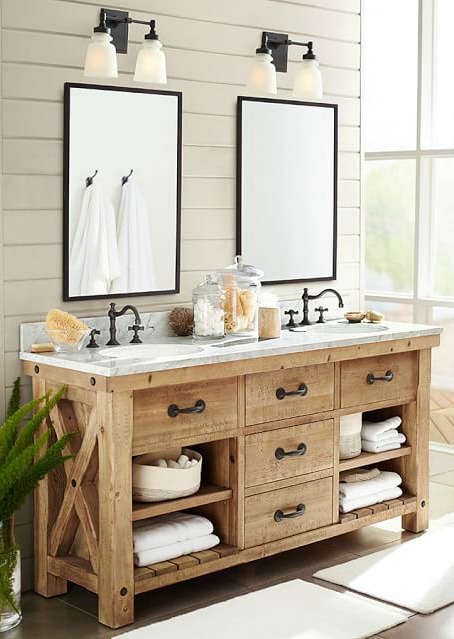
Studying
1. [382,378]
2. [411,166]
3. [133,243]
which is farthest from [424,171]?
[133,243]

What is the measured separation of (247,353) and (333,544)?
3.52ft

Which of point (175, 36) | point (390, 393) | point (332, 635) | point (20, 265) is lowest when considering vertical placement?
point (332, 635)

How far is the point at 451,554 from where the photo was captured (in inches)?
159

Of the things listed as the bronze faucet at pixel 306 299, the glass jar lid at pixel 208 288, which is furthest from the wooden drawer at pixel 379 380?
the glass jar lid at pixel 208 288

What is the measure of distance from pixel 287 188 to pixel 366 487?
133 cm

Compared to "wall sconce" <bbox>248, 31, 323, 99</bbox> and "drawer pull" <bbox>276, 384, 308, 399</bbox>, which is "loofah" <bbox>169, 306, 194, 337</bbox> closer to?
"drawer pull" <bbox>276, 384, 308, 399</bbox>

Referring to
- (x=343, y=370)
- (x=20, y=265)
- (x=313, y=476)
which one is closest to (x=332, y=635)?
(x=313, y=476)

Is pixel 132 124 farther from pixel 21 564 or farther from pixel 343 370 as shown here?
pixel 21 564

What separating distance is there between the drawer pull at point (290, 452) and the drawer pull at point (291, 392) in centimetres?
20

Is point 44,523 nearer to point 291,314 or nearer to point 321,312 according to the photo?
point 291,314

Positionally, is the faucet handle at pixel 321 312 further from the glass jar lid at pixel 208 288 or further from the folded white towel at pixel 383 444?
the glass jar lid at pixel 208 288

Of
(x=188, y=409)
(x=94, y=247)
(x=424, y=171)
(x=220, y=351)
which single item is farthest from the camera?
(x=424, y=171)

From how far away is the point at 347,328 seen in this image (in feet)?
14.5

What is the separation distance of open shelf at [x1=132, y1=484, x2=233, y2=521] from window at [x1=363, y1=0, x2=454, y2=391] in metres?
2.44
